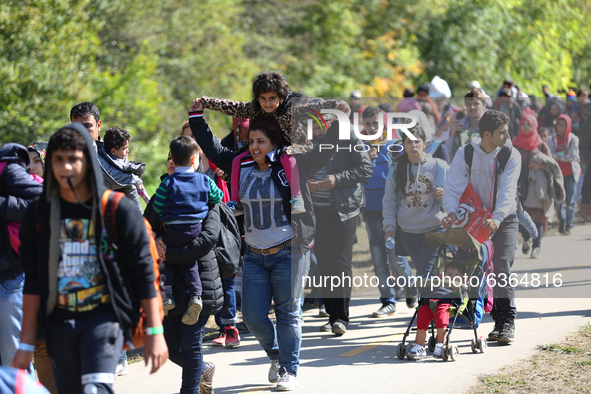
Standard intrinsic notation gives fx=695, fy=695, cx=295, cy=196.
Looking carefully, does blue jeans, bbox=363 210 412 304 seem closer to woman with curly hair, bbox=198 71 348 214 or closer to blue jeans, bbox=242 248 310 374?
woman with curly hair, bbox=198 71 348 214

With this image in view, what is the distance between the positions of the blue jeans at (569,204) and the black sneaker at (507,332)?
1.36 m

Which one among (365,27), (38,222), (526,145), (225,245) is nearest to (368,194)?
(526,145)

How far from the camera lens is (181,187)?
186 inches

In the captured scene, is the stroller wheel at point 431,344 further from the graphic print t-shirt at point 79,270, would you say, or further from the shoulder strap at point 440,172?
the graphic print t-shirt at point 79,270

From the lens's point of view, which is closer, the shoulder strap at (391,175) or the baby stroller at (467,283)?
the baby stroller at (467,283)

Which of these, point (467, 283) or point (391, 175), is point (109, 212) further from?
point (391, 175)

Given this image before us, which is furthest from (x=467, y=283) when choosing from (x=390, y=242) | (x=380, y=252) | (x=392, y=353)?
(x=380, y=252)

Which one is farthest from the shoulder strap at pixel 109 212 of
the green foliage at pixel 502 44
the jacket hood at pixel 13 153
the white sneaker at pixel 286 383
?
the green foliage at pixel 502 44

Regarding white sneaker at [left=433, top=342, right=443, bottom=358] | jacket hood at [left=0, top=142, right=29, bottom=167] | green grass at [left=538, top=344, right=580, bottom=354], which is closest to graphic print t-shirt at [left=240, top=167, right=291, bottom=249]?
jacket hood at [left=0, top=142, right=29, bottom=167]

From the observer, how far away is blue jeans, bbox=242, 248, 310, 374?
5219 mm

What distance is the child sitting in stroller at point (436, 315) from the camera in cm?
611

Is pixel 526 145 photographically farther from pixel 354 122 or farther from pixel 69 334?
pixel 69 334

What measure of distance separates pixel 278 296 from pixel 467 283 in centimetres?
197

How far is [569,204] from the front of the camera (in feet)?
23.5
